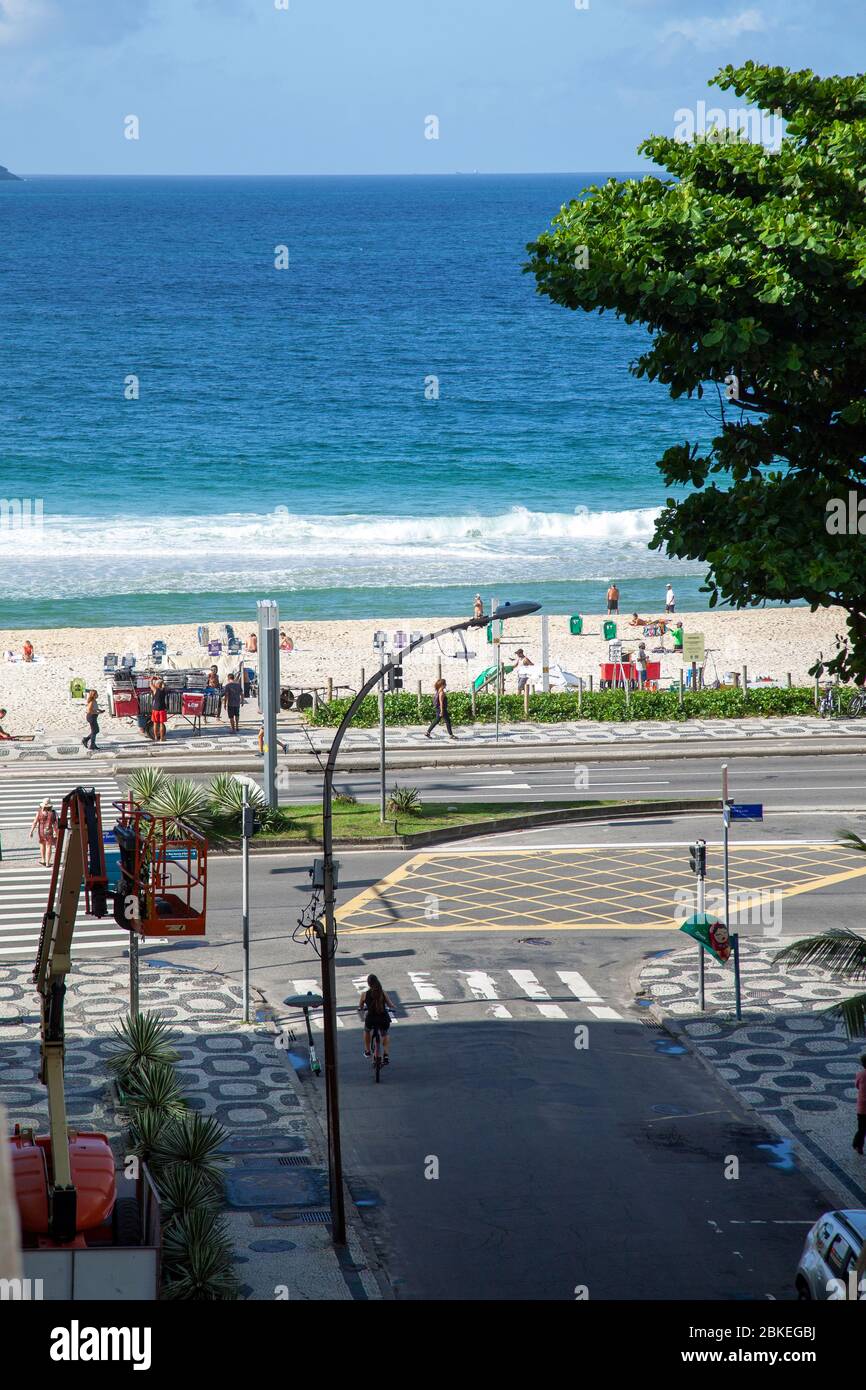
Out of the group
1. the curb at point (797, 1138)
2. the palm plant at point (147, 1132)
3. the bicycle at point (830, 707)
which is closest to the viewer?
the palm plant at point (147, 1132)

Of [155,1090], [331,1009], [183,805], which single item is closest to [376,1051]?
[155,1090]

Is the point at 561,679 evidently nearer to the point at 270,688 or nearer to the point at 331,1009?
the point at 270,688

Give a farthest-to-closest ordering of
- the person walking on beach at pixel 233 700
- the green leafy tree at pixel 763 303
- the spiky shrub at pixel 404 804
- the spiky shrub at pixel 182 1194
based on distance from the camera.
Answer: the person walking on beach at pixel 233 700 < the spiky shrub at pixel 404 804 < the green leafy tree at pixel 763 303 < the spiky shrub at pixel 182 1194

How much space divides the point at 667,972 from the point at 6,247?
185077 mm

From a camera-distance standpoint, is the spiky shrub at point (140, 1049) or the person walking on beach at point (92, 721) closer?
the spiky shrub at point (140, 1049)

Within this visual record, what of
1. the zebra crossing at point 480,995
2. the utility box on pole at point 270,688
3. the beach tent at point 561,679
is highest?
the utility box on pole at point 270,688

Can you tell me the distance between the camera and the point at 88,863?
58.6 feet

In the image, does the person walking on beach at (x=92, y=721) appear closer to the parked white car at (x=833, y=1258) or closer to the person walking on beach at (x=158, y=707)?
the person walking on beach at (x=158, y=707)

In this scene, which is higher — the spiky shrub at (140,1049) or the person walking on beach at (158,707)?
the person walking on beach at (158,707)

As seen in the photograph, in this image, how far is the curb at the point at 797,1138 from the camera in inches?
731

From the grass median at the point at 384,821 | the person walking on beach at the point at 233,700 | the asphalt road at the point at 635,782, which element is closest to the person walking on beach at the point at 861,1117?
the grass median at the point at 384,821

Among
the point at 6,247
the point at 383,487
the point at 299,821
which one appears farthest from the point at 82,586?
the point at 6,247

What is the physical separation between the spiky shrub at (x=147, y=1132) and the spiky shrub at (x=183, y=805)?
14058 millimetres
